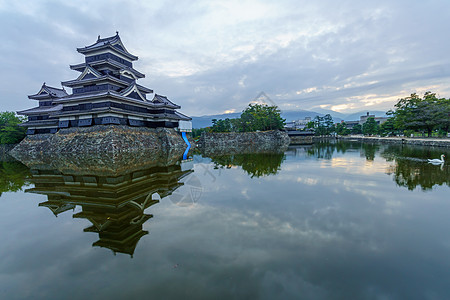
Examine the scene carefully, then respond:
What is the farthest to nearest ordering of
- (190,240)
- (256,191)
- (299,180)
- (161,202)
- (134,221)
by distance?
(299,180)
(256,191)
(161,202)
(134,221)
(190,240)

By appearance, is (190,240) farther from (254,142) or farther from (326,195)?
(254,142)

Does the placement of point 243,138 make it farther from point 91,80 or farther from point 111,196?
point 111,196

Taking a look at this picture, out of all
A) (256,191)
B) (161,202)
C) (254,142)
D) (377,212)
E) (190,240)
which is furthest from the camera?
(254,142)

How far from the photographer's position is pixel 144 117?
81.4ft

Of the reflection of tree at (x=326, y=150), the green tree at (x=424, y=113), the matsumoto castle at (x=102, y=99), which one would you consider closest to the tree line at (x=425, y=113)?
the green tree at (x=424, y=113)

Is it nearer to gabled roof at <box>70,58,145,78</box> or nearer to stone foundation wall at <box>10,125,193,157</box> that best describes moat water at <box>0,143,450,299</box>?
stone foundation wall at <box>10,125,193,157</box>

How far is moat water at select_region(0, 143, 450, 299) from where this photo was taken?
8.54 ft

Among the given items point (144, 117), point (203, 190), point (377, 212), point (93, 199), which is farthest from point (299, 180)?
point (144, 117)

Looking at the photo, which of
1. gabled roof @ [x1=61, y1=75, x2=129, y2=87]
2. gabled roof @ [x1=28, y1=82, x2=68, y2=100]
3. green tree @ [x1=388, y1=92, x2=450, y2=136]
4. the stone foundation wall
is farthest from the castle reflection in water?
green tree @ [x1=388, y1=92, x2=450, y2=136]

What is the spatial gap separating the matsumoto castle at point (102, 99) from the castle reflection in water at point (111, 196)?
1204cm

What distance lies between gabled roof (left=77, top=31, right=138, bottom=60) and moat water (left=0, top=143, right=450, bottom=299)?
20.8m

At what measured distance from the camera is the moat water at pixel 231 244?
2.60 m

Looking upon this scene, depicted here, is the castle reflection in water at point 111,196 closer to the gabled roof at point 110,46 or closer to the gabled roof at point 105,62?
the gabled roof at point 105,62

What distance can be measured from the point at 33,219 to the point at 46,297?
3.55 meters
